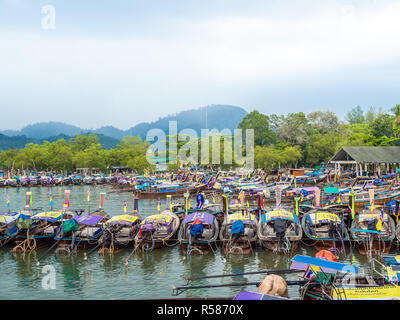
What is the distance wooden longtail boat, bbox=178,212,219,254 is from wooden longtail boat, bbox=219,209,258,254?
0.69 meters

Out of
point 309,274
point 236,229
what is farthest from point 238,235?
point 309,274

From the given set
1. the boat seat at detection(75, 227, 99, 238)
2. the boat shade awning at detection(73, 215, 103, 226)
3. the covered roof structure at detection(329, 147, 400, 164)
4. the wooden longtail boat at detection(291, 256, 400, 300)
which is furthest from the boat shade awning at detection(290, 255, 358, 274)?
the covered roof structure at detection(329, 147, 400, 164)

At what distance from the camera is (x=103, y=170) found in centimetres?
10212

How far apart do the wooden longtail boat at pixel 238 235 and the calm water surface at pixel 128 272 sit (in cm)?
44

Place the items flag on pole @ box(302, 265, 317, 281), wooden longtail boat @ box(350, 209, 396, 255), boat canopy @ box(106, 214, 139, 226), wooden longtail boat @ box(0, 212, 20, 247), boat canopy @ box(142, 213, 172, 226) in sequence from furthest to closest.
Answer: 1. wooden longtail boat @ box(0, 212, 20, 247)
2. boat canopy @ box(142, 213, 172, 226)
3. boat canopy @ box(106, 214, 139, 226)
4. wooden longtail boat @ box(350, 209, 396, 255)
5. flag on pole @ box(302, 265, 317, 281)

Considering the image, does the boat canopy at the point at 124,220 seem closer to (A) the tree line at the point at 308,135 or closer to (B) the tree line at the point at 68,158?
(A) the tree line at the point at 308,135

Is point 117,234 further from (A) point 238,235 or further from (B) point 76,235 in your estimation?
(A) point 238,235

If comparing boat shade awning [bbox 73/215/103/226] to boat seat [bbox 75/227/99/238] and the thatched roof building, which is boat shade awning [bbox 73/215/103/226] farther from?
the thatched roof building

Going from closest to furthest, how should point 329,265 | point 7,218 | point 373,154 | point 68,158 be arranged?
point 329,265, point 7,218, point 373,154, point 68,158

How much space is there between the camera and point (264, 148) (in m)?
86.6

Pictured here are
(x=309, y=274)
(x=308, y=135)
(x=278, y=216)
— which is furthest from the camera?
(x=308, y=135)

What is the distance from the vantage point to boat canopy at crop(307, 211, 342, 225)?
69.4ft

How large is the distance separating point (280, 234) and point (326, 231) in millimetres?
4394
